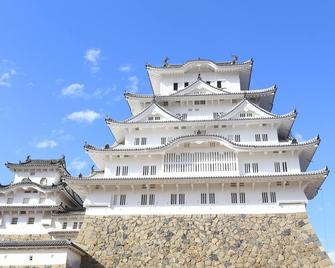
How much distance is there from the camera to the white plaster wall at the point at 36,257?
21156 millimetres

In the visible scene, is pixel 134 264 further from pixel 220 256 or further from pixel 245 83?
pixel 245 83

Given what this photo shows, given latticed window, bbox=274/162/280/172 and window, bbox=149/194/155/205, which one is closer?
window, bbox=149/194/155/205

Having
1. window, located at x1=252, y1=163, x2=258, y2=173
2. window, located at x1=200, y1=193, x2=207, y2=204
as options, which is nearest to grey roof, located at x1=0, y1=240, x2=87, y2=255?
window, located at x1=200, y1=193, x2=207, y2=204

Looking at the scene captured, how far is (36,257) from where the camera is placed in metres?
21.4

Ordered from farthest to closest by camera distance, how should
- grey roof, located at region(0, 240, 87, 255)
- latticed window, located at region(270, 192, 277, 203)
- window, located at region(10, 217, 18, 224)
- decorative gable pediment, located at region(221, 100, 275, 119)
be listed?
window, located at region(10, 217, 18, 224), decorative gable pediment, located at region(221, 100, 275, 119), latticed window, located at region(270, 192, 277, 203), grey roof, located at region(0, 240, 87, 255)

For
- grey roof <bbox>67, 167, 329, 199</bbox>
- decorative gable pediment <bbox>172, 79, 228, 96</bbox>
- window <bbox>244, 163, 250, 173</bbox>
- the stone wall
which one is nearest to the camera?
the stone wall

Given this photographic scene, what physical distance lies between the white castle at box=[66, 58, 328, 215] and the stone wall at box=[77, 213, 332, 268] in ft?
2.15

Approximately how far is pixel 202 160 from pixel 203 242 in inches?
212

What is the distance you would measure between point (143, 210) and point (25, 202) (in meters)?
16.9

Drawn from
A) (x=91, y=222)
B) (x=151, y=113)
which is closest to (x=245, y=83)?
(x=151, y=113)

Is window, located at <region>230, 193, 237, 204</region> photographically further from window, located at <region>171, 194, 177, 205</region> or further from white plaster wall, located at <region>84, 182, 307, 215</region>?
window, located at <region>171, 194, 177, 205</region>

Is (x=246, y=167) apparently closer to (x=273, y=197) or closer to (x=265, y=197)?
(x=265, y=197)

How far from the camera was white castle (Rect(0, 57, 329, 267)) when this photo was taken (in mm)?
23844

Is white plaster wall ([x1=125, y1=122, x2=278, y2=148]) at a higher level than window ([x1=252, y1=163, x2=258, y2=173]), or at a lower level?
higher
